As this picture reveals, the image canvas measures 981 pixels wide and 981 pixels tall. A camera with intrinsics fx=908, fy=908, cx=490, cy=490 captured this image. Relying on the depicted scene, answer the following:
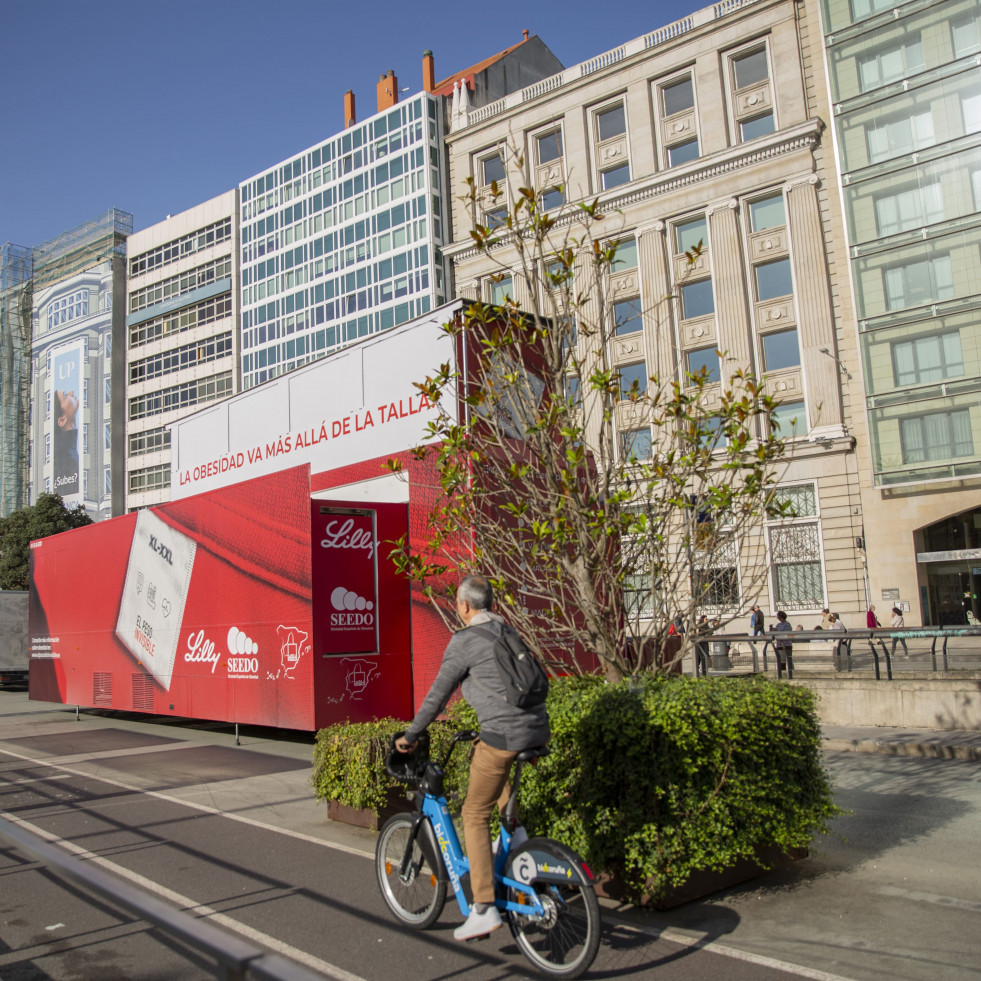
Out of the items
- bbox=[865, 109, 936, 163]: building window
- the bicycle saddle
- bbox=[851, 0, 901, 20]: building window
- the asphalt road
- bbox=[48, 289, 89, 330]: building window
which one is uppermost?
bbox=[48, 289, 89, 330]: building window

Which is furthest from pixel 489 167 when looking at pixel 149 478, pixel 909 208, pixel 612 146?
pixel 149 478

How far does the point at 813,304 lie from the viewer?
33.2 meters

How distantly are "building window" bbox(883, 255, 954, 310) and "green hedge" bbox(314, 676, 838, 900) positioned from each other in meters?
29.7

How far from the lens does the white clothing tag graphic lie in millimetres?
15328

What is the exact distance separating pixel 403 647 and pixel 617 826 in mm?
7159

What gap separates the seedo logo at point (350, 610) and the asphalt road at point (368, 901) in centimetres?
246

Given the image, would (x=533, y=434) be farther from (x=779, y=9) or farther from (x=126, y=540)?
(x=779, y=9)

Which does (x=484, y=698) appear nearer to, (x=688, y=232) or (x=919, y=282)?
(x=919, y=282)

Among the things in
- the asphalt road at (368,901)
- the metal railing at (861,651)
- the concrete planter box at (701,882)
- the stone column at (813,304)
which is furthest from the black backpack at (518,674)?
the stone column at (813,304)

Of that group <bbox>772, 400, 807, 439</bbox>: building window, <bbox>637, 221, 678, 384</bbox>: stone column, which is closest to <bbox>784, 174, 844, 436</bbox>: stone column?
<bbox>772, 400, 807, 439</bbox>: building window

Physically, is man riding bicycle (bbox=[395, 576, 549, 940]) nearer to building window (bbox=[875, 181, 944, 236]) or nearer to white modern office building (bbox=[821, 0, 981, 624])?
white modern office building (bbox=[821, 0, 981, 624])

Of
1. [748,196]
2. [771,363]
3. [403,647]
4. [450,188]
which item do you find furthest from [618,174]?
[403,647]

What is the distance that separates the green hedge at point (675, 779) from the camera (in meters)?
5.19

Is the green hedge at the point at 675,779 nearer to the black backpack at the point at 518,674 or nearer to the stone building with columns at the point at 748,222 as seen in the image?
the black backpack at the point at 518,674
